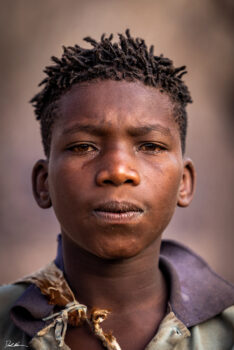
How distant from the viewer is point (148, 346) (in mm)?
1412

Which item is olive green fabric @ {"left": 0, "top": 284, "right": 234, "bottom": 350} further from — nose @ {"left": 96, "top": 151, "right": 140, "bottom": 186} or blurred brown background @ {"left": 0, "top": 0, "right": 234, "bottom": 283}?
blurred brown background @ {"left": 0, "top": 0, "right": 234, "bottom": 283}

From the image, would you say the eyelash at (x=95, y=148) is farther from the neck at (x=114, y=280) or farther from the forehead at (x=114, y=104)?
the neck at (x=114, y=280)

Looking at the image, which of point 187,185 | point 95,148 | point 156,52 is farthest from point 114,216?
point 156,52

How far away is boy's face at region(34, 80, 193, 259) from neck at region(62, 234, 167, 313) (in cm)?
10

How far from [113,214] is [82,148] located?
0.25m

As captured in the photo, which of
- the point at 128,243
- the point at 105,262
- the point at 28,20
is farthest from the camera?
the point at 28,20

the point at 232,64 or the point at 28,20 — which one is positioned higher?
the point at 28,20

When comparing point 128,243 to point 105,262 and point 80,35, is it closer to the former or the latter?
point 105,262

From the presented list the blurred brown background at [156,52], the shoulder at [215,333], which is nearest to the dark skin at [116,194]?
the shoulder at [215,333]

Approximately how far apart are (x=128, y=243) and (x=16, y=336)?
1.61ft

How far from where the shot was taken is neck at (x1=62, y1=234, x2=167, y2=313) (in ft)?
4.97

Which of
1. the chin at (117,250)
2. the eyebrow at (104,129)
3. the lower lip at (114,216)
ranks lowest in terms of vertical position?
the chin at (117,250)

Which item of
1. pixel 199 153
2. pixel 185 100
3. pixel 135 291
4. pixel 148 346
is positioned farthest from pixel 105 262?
pixel 199 153

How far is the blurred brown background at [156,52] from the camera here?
10.3 feet
